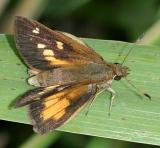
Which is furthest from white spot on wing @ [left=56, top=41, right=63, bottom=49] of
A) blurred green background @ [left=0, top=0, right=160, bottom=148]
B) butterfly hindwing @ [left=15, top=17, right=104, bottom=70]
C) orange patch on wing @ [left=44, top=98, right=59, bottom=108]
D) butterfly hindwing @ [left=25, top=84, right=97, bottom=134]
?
blurred green background @ [left=0, top=0, right=160, bottom=148]

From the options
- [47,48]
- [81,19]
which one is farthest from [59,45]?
[81,19]

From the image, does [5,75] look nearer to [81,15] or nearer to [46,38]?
[46,38]

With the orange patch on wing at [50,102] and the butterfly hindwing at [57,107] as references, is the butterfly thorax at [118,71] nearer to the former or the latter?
the butterfly hindwing at [57,107]

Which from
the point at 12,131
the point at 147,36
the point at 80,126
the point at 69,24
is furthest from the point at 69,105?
the point at 69,24

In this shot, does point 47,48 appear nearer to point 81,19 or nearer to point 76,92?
point 76,92

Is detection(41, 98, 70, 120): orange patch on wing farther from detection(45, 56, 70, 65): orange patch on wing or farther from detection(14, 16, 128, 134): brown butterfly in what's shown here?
detection(45, 56, 70, 65): orange patch on wing

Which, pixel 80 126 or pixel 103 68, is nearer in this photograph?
pixel 80 126

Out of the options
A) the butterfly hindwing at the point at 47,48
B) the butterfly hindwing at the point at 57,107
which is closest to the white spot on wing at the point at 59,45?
the butterfly hindwing at the point at 47,48
